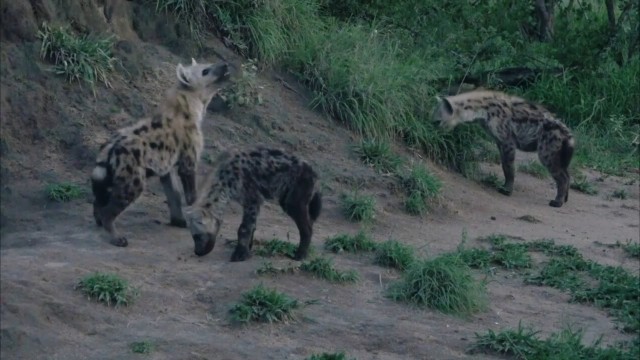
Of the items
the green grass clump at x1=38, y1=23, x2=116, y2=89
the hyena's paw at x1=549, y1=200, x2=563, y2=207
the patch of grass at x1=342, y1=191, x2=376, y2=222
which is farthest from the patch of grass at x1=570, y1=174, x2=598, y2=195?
the green grass clump at x1=38, y1=23, x2=116, y2=89

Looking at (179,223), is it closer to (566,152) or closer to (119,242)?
(119,242)

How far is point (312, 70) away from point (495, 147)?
7.72ft

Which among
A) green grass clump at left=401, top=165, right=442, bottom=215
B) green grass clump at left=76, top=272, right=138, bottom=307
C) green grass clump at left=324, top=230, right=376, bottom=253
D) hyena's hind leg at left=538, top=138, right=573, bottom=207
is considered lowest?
green grass clump at left=76, top=272, right=138, bottom=307

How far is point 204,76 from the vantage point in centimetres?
865

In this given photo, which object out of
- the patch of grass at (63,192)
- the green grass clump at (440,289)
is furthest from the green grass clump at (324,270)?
the patch of grass at (63,192)

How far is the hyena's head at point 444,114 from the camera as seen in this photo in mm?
10977

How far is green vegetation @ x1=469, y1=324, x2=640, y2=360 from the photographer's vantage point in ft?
22.0

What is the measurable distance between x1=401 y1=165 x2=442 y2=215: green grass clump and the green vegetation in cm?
274

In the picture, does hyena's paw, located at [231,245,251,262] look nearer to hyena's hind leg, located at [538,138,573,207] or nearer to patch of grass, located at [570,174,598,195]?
hyena's hind leg, located at [538,138,573,207]

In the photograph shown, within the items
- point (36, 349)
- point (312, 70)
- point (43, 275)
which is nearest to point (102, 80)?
point (312, 70)

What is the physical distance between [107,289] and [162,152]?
153 cm

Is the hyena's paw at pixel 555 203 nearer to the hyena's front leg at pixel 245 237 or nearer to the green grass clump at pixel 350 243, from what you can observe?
the green grass clump at pixel 350 243

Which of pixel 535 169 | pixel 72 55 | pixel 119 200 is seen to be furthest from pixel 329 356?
pixel 535 169

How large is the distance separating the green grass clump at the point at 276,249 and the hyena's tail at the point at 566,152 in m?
4.12
